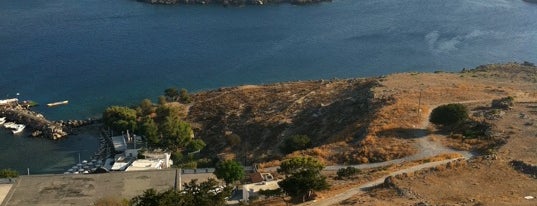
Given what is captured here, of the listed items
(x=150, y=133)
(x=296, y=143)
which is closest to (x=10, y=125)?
(x=150, y=133)

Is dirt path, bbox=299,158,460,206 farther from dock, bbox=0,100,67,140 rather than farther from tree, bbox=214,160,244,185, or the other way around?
dock, bbox=0,100,67,140

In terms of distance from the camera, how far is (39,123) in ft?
217

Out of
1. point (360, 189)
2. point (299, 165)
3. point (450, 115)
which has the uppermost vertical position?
point (450, 115)

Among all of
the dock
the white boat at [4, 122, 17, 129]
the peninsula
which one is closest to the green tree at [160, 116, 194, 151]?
the peninsula

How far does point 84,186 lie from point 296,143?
676 inches

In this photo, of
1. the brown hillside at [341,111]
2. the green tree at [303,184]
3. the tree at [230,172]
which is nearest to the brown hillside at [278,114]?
the brown hillside at [341,111]

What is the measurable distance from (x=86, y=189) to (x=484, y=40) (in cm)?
8261

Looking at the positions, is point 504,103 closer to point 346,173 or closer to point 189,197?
point 346,173

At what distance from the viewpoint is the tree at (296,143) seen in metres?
50.0

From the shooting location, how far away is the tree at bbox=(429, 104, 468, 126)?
48.1 m

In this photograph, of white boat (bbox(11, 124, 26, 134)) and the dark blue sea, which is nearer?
white boat (bbox(11, 124, 26, 134))

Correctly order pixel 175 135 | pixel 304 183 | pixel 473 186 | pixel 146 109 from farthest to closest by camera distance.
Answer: pixel 146 109, pixel 175 135, pixel 473 186, pixel 304 183

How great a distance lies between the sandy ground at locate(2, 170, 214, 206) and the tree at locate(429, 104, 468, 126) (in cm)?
1895

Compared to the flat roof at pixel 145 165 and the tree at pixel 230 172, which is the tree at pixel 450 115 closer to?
the tree at pixel 230 172
